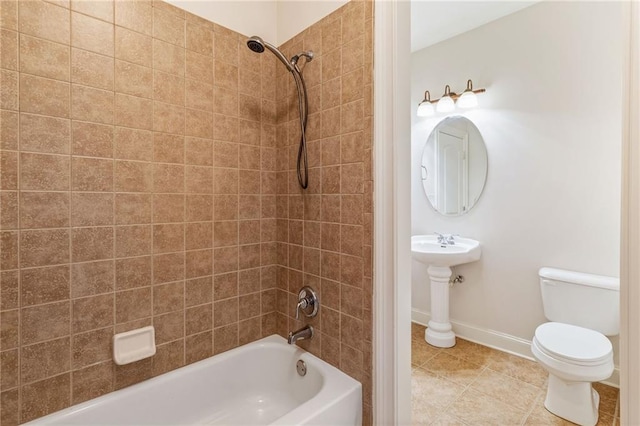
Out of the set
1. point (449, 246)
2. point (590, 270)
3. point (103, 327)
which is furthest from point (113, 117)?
point (590, 270)

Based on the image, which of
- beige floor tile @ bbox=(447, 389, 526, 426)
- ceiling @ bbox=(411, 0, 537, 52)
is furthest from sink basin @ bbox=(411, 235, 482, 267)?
ceiling @ bbox=(411, 0, 537, 52)

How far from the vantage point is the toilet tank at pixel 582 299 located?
73.9 inches

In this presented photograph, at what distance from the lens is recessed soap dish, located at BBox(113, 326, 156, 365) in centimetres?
123

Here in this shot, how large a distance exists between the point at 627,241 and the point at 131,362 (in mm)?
1759

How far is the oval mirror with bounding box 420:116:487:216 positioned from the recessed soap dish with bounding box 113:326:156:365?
2.41 meters

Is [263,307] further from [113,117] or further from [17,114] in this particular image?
[17,114]

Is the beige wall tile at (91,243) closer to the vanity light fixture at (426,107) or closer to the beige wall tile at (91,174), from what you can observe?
the beige wall tile at (91,174)

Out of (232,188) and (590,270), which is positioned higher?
(232,188)

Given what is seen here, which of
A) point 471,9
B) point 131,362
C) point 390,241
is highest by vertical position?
point 471,9

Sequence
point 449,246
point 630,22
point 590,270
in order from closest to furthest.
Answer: point 630,22 < point 590,270 < point 449,246

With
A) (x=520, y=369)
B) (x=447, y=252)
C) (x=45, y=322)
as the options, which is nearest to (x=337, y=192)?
(x=45, y=322)

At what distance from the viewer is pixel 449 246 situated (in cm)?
260

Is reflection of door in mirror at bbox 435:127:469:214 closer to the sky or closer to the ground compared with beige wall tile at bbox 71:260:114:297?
closer to the sky

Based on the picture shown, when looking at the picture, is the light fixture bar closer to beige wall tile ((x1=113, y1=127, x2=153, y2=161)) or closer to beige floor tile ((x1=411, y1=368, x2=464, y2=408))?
beige floor tile ((x1=411, y1=368, x2=464, y2=408))
